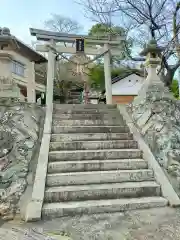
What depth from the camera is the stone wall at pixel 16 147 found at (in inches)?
135

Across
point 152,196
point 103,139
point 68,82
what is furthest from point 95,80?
point 152,196

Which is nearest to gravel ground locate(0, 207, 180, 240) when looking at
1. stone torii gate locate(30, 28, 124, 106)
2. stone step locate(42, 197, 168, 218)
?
stone step locate(42, 197, 168, 218)

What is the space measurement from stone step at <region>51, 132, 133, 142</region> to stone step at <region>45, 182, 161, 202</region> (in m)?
1.18

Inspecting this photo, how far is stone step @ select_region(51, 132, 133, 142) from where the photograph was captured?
15.3ft

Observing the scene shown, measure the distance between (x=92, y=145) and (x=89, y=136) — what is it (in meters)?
0.30

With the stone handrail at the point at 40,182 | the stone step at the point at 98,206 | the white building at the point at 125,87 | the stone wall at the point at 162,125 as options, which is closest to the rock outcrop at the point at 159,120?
the stone wall at the point at 162,125

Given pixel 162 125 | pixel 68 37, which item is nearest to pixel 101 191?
pixel 162 125

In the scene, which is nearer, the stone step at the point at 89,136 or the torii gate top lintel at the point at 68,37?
the stone step at the point at 89,136

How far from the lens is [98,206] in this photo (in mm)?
3322

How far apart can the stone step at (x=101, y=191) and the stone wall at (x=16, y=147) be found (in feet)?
1.62

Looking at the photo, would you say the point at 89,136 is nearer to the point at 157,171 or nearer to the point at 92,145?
the point at 92,145

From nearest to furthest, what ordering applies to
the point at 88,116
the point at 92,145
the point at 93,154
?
the point at 93,154, the point at 92,145, the point at 88,116

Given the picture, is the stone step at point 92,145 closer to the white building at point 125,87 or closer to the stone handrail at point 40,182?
the stone handrail at point 40,182

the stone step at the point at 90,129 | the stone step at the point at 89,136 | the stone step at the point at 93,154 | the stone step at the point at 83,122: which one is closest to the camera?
the stone step at the point at 93,154
